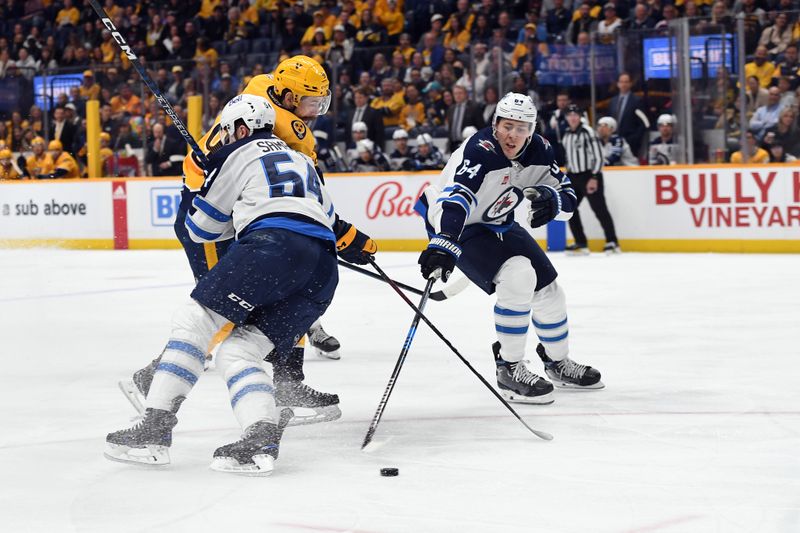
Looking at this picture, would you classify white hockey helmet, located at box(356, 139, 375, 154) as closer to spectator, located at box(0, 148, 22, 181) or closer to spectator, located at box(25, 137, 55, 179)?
spectator, located at box(25, 137, 55, 179)

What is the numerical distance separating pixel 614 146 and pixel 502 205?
6942 millimetres

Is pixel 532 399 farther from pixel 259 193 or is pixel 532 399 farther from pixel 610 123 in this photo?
pixel 610 123

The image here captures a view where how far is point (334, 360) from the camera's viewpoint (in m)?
5.51

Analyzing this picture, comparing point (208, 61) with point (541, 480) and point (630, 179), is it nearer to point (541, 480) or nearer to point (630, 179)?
point (630, 179)

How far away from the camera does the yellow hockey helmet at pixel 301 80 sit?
4.70 metres

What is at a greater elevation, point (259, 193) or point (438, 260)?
point (259, 193)

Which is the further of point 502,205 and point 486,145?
point 502,205

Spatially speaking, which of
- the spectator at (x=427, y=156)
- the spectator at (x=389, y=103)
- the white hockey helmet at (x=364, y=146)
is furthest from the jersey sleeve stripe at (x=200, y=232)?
the spectator at (x=389, y=103)

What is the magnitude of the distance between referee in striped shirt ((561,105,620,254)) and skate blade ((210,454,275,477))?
784cm

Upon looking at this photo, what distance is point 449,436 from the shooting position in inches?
152

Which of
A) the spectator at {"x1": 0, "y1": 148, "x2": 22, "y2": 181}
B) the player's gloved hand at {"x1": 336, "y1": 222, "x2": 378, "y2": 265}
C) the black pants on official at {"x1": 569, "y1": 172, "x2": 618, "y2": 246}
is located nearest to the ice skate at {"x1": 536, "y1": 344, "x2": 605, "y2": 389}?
the player's gloved hand at {"x1": 336, "y1": 222, "x2": 378, "y2": 265}

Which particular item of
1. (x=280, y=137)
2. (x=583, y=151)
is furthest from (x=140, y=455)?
(x=583, y=151)

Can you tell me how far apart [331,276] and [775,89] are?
7772 mm

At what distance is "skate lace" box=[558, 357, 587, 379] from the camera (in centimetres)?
468
